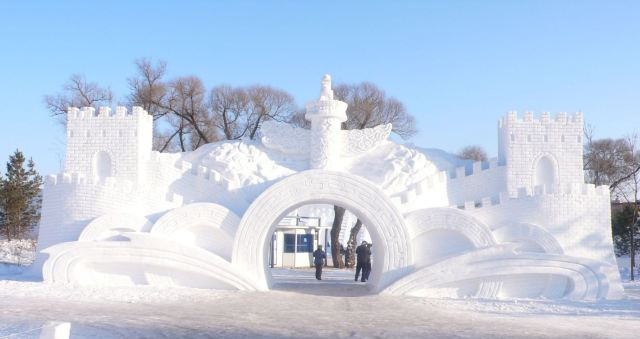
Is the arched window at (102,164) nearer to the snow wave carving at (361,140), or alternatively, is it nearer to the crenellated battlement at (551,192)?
the snow wave carving at (361,140)

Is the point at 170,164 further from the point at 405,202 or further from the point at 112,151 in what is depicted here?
the point at 405,202

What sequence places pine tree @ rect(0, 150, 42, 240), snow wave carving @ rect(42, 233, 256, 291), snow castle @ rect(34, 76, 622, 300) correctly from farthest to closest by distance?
pine tree @ rect(0, 150, 42, 240), snow wave carving @ rect(42, 233, 256, 291), snow castle @ rect(34, 76, 622, 300)

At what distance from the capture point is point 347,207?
1519 cm

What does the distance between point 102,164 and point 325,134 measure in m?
5.74

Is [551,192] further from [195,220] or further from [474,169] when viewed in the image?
[195,220]

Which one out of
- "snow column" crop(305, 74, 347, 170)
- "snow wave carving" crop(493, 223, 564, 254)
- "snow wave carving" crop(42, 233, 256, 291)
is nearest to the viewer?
"snow wave carving" crop(493, 223, 564, 254)

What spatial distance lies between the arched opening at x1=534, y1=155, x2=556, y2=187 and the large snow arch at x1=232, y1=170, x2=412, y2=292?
3.79m

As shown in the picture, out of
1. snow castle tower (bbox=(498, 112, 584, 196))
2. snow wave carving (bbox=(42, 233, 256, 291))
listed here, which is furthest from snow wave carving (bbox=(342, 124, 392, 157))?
snow wave carving (bbox=(42, 233, 256, 291))

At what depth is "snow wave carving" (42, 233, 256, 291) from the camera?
14.8 m

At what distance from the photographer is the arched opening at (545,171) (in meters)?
15.9

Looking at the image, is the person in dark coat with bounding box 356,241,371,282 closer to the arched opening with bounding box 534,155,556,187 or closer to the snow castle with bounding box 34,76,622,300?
the snow castle with bounding box 34,76,622,300

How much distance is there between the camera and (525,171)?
15859 millimetres

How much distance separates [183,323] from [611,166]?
26.4m

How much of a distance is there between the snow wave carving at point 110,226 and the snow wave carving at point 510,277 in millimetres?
6204
